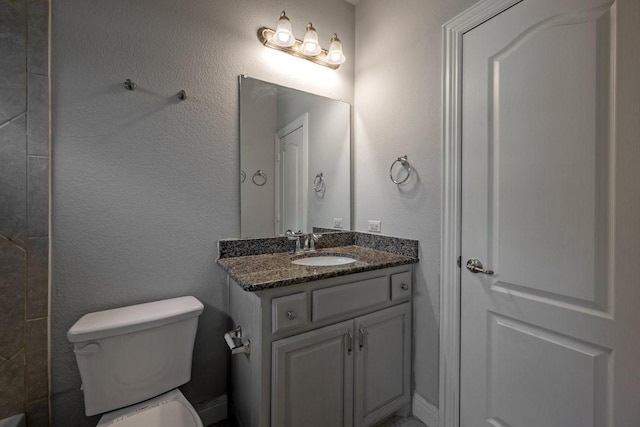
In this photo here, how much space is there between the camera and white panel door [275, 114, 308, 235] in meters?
1.79

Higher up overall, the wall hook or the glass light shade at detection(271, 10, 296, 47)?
the glass light shade at detection(271, 10, 296, 47)

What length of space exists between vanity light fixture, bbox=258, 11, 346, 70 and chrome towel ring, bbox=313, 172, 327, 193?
0.76 m

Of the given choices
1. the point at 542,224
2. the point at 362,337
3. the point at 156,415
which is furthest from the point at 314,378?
the point at 542,224

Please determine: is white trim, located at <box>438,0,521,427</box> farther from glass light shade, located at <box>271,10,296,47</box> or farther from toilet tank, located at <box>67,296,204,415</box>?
toilet tank, located at <box>67,296,204,415</box>

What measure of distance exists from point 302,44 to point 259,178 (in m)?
0.88

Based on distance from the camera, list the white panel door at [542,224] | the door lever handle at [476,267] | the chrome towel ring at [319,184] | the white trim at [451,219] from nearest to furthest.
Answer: the white panel door at [542,224], the door lever handle at [476,267], the white trim at [451,219], the chrome towel ring at [319,184]

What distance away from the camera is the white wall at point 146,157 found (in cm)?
123

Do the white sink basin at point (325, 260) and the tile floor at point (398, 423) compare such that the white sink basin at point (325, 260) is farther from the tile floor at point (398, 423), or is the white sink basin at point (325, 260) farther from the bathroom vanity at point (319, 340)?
the tile floor at point (398, 423)

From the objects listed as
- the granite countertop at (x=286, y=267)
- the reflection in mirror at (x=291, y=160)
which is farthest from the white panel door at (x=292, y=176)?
the granite countertop at (x=286, y=267)

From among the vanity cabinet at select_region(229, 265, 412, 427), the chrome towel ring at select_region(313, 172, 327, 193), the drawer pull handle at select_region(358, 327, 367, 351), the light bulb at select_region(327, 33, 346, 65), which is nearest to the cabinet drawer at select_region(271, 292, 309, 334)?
the vanity cabinet at select_region(229, 265, 412, 427)

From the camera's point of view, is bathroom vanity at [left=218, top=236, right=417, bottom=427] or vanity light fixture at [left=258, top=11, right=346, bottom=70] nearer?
bathroom vanity at [left=218, top=236, right=417, bottom=427]

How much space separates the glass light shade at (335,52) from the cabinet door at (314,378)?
5.34ft

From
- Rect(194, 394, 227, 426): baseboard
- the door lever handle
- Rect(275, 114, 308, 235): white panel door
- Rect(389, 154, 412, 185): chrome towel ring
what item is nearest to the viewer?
the door lever handle

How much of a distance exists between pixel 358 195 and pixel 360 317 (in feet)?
2.99
